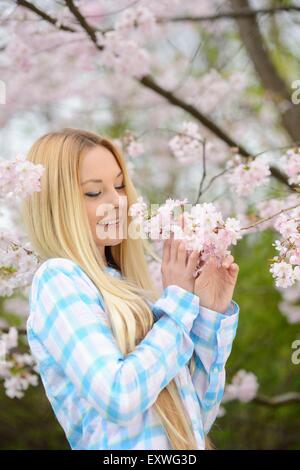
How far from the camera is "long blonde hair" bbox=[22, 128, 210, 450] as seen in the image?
133 centimetres

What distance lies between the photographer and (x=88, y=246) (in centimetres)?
145

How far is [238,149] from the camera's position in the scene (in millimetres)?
2586

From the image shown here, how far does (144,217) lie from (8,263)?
0.61 metres

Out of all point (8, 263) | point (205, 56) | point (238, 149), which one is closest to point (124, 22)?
point (238, 149)

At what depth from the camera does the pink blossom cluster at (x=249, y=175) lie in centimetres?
225

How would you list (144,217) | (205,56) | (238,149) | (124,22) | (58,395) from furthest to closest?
(205,56) → (124,22) → (238,149) → (144,217) → (58,395)

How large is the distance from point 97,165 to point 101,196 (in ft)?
0.25

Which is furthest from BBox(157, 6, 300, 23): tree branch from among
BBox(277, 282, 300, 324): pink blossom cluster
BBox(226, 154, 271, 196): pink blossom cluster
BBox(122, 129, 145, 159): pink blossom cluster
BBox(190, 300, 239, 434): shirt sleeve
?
BBox(277, 282, 300, 324): pink blossom cluster

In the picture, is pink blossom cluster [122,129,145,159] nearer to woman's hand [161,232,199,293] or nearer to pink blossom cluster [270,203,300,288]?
pink blossom cluster [270,203,300,288]

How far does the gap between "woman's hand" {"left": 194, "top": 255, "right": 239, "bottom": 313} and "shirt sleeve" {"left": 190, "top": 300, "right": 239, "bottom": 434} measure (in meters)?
0.02

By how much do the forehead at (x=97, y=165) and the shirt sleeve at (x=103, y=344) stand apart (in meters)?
0.26

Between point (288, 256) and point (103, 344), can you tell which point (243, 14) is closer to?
point (288, 256)

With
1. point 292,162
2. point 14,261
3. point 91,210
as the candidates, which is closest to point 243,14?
point 292,162
